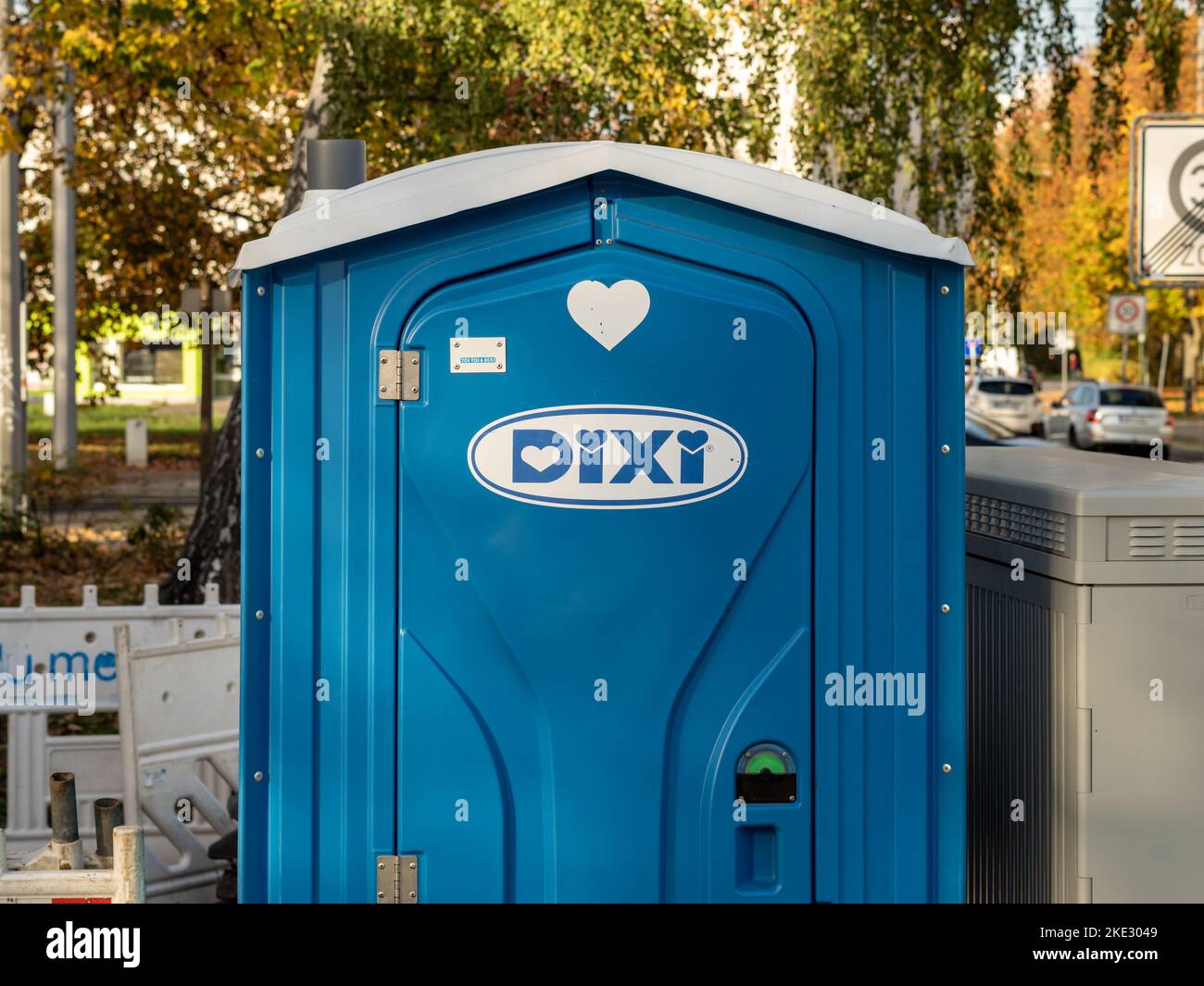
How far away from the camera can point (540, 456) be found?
3145mm

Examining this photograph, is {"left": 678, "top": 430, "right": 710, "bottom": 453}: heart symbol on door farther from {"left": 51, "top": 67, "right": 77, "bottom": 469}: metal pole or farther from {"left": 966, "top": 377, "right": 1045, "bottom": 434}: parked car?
{"left": 966, "top": 377, "right": 1045, "bottom": 434}: parked car

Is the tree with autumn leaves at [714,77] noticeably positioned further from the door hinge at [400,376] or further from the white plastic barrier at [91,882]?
the white plastic barrier at [91,882]

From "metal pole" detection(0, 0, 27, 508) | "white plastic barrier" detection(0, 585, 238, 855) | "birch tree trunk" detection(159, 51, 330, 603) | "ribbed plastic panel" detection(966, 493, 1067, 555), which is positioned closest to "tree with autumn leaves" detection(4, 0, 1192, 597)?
"birch tree trunk" detection(159, 51, 330, 603)

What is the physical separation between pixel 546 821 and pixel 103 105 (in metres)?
15.1

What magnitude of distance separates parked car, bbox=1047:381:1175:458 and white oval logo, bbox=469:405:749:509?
29333mm

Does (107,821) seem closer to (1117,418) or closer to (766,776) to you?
(766,776)

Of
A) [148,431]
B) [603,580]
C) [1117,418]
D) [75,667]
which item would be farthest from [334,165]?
[148,431]

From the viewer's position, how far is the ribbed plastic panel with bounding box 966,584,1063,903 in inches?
136

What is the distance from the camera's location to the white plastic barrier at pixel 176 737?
17.3 feet

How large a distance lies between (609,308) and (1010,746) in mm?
1424

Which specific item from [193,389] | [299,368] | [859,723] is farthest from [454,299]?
[193,389]

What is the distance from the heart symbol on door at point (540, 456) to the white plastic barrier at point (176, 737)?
244 cm

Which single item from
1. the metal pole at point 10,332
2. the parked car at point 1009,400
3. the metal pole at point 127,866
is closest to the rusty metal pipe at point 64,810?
the metal pole at point 127,866
